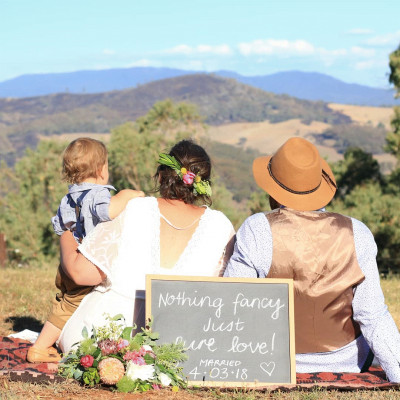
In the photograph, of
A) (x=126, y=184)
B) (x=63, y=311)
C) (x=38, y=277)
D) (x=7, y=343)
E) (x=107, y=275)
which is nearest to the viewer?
(x=107, y=275)

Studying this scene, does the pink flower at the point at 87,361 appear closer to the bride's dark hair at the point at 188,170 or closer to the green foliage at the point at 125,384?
the green foliage at the point at 125,384

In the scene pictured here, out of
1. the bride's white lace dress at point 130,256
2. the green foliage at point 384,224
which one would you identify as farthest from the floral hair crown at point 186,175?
the green foliage at point 384,224

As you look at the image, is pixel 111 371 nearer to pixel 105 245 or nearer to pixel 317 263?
pixel 105 245

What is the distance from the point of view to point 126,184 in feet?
90.6

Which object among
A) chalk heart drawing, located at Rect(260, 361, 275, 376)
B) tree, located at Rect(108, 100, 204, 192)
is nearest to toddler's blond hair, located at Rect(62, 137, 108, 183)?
chalk heart drawing, located at Rect(260, 361, 275, 376)

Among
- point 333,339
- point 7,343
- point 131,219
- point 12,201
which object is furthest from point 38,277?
point 12,201

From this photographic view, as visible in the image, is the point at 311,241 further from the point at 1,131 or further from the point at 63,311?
the point at 1,131

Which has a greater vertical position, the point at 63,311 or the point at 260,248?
the point at 260,248

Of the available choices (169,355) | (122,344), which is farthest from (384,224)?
(122,344)

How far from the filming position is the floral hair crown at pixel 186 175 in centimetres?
405

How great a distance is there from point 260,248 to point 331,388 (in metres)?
0.90

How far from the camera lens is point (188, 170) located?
Answer: 162 inches

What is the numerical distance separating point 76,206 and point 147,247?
0.67m

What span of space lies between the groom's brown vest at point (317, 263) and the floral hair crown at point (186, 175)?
1.53ft
